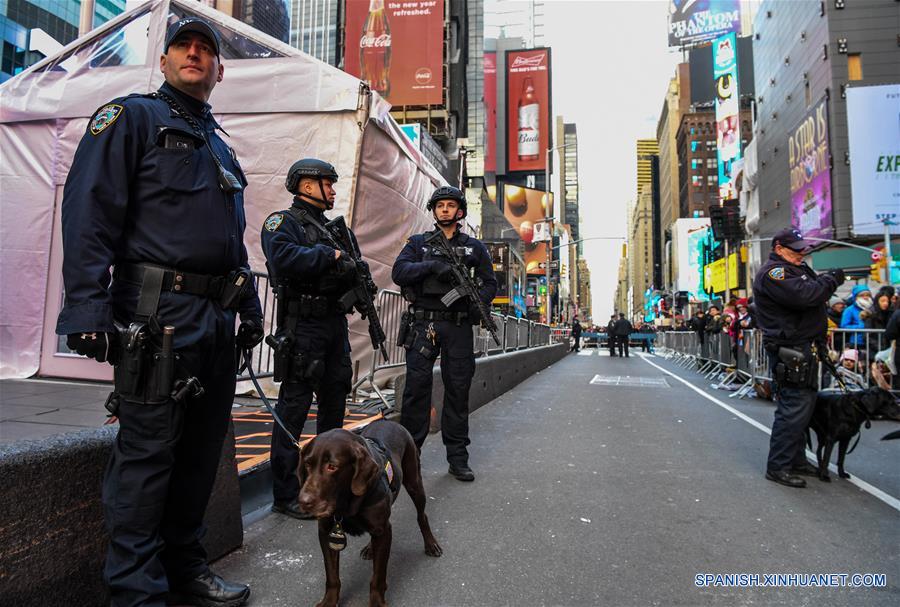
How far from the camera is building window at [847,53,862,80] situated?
35.8 metres

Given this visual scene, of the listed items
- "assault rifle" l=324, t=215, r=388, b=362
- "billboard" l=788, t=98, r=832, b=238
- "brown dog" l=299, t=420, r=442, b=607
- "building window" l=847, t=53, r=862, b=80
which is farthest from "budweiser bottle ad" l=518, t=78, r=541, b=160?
"brown dog" l=299, t=420, r=442, b=607

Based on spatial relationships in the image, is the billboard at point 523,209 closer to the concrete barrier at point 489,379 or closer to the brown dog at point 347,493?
the concrete barrier at point 489,379

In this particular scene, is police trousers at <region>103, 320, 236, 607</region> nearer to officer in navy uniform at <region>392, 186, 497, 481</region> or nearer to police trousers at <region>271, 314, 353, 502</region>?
police trousers at <region>271, 314, 353, 502</region>

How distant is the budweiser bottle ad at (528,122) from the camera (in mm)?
64775

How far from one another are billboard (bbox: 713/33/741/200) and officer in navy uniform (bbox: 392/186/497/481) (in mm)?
76188

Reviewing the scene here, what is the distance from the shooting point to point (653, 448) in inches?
225

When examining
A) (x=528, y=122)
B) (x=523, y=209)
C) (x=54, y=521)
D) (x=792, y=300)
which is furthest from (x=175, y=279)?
(x=528, y=122)

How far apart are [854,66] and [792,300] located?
42229mm

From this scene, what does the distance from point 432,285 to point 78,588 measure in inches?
116

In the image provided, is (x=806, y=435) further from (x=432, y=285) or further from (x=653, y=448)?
(x=432, y=285)

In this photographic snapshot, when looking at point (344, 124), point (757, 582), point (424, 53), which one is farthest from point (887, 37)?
point (757, 582)

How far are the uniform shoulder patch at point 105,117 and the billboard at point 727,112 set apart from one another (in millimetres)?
78811

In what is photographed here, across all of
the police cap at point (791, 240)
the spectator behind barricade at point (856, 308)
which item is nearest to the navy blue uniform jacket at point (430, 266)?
the police cap at point (791, 240)

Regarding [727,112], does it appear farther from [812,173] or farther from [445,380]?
[445,380]
